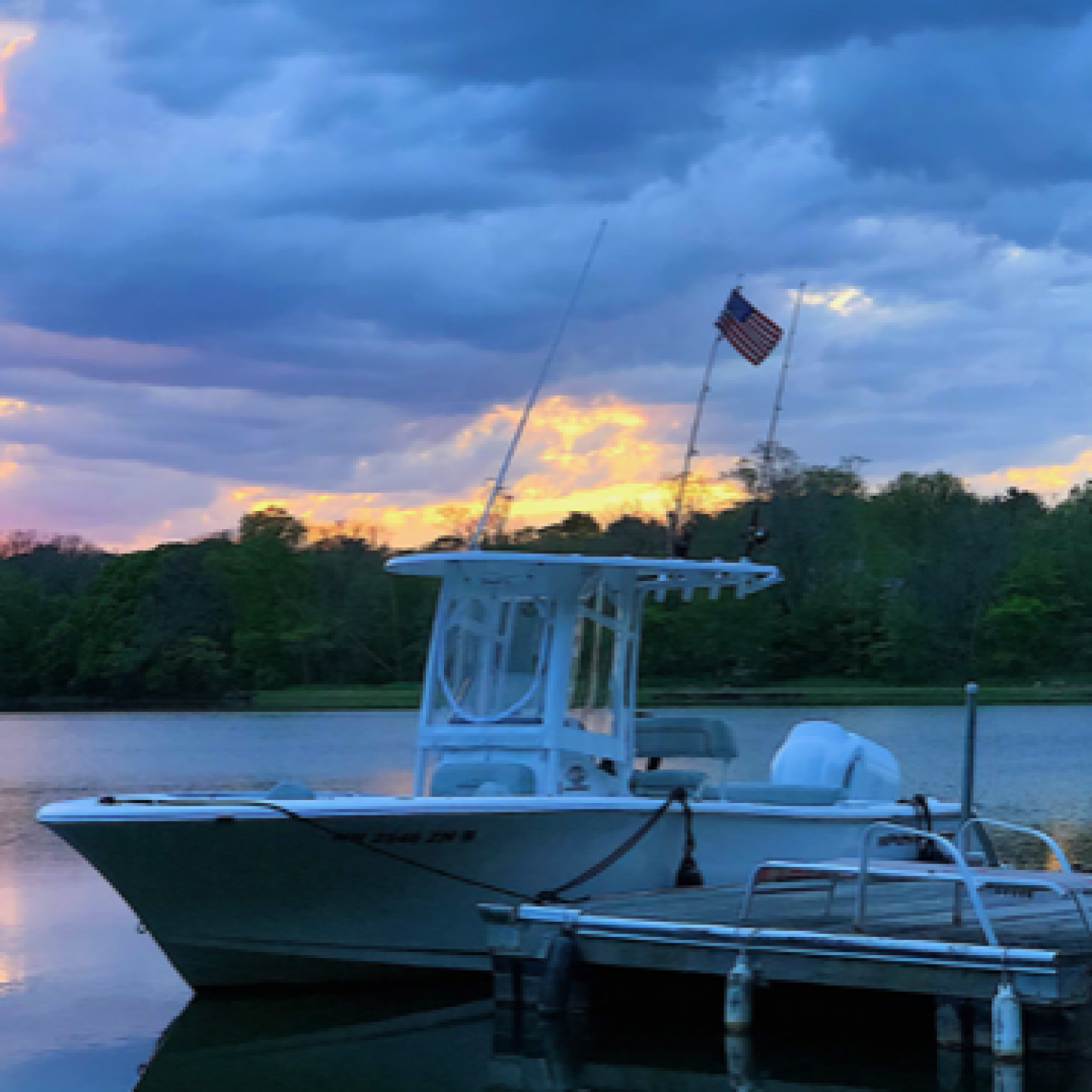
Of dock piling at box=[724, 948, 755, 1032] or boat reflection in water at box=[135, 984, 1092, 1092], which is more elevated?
dock piling at box=[724, 948, 755, 1032]

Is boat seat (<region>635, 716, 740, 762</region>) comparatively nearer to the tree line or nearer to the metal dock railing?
the metal dock railing

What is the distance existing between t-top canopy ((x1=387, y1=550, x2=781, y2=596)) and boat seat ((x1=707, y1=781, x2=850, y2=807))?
159cm

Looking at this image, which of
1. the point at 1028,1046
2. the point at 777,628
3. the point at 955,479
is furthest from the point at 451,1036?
the point at 955,479

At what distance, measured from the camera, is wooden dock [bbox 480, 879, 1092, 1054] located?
9.35 meters

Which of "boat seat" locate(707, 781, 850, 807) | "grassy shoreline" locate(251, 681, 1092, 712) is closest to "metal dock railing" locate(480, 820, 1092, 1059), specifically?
"boat seat" locate(707, 781, 850, 807)

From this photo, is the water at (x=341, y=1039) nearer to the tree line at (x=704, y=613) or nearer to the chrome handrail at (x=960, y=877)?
the chrome handrail at (x=960, y=877)

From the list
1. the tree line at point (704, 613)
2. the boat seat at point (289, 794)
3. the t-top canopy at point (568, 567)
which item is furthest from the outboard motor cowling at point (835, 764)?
the tree line at point (704, 613)

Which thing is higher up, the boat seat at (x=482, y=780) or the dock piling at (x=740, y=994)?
the boat seat at (x=482, y=780)

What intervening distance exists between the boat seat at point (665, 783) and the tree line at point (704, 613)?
4878 cm

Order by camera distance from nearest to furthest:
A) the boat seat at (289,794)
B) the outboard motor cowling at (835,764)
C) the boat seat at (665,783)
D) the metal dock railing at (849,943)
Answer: the metal dock railing at (849,943)
the boat seat at (289,794)
the boat seat at (665,783)
the outboard motor cowling at (835,764)

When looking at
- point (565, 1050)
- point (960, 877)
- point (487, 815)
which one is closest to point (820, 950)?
point (960, 877)

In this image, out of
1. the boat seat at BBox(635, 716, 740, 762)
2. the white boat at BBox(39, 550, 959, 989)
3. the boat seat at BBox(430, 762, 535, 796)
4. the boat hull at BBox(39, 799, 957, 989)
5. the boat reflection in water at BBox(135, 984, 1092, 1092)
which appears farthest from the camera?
the boat seat at BBox(635, 716, 740, 762)

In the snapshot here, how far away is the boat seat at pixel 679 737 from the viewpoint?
44.9ft

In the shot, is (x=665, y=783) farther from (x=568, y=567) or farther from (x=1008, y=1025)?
(x=1008, y=1025)
